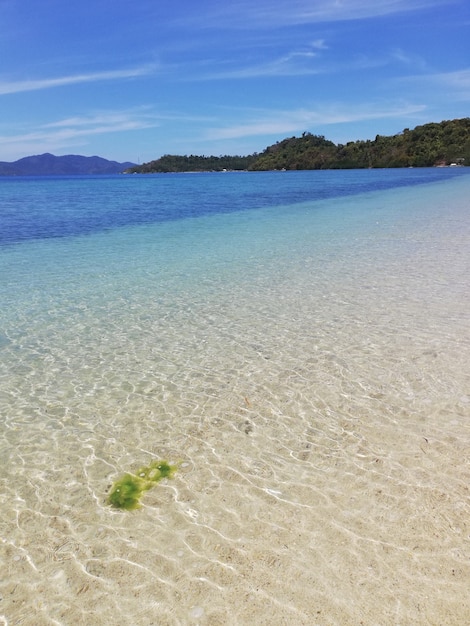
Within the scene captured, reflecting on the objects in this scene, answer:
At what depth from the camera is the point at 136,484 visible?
4.11 m

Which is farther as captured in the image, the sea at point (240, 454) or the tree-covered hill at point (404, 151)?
the tree-covered hill at point (404, 151)

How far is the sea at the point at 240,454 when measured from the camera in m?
3.02

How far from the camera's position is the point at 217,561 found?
325 cm

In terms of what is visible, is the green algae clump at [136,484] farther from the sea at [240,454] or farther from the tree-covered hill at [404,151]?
the tree-covered hill at [404,151]

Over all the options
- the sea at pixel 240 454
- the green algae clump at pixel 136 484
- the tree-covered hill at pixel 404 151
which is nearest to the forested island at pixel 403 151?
the tree-covered hill at pixel 404 151

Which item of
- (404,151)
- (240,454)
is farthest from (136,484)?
(404,151)

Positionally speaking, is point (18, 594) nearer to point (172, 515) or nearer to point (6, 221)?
point (172, 515)

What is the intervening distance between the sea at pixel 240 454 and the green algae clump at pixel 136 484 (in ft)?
0.21

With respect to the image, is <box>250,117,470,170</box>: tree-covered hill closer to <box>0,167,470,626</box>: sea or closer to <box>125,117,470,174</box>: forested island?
<box>125,117,470,174</box>: forested island

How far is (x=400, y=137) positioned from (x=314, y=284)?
174 meters

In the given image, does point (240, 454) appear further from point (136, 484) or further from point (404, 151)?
point (404, 151)

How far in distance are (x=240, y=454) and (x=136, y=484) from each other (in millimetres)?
995

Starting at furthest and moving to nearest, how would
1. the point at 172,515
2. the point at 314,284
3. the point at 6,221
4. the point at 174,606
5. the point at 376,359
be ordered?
the point at 6,221 → the point at 314,284 → the point at 376,359 → the point at 172,515 → the point at 174,606

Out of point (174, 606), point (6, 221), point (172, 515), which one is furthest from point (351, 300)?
point (6, 221)
